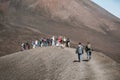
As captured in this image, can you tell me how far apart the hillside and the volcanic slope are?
49691 mm

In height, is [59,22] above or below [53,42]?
above

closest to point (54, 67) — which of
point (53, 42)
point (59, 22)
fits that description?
point (53, 42)

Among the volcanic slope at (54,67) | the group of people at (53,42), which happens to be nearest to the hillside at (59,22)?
the group of people at (53,42)

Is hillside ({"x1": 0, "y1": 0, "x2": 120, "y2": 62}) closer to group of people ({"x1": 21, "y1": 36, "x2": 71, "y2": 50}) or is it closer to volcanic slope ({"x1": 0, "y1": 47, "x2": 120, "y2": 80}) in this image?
group of people ({"x1": 21, "y1": 36, "x2": 71, "y2": 50})

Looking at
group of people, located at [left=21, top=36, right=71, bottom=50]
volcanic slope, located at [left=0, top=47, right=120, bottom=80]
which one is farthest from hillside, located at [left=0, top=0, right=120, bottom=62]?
volcanic slope, located at [left=0, top=47, right=120, bottom=80]

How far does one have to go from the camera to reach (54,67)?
36781 mm

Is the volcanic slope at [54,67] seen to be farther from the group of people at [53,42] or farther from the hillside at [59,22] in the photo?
the hillside at [59,22]

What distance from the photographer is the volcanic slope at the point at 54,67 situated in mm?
30316

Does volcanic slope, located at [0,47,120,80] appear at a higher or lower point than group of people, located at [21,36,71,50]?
lower

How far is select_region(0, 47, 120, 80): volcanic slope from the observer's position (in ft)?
99.5

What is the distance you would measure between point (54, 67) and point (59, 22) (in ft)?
362

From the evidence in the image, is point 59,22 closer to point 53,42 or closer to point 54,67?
point 53,42

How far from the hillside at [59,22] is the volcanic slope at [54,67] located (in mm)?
49691

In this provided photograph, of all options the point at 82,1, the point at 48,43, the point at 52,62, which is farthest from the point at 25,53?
the point at 82,1
